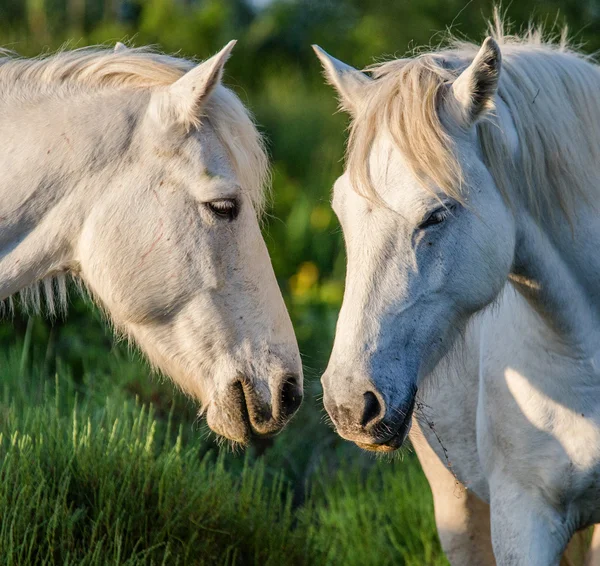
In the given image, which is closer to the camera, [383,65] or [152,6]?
[383,65]

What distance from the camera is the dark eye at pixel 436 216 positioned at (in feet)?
8.90

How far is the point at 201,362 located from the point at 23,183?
0.87m

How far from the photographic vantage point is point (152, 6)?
17.1 meters

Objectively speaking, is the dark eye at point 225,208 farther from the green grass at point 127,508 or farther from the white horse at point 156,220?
the green grass at point 127,508

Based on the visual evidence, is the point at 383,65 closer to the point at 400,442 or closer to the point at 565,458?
the point at 400,442

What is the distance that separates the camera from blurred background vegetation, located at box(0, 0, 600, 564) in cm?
493

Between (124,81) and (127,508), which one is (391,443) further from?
(124,81)

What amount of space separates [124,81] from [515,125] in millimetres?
Answer: 1388

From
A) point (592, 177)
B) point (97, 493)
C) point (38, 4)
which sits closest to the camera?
point (592, 177)

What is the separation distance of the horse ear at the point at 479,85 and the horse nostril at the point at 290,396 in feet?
3.52

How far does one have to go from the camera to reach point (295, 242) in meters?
9.62

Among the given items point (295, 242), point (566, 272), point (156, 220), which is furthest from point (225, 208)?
point (295, 242)

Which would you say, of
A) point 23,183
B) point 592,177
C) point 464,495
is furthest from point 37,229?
point 464,495

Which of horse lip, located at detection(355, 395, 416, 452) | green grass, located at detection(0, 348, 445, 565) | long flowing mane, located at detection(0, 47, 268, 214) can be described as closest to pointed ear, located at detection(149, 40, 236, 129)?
long flowing mane, located at detection(0, 47, 268, 214)
